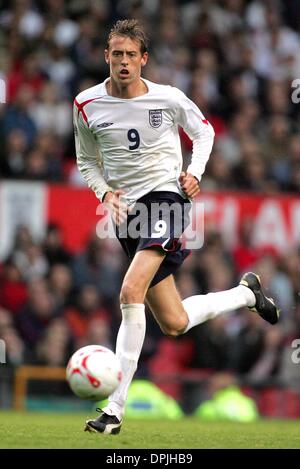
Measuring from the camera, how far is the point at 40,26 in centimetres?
1452

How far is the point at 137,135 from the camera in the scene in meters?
7.68

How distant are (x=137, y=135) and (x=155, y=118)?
166 mm

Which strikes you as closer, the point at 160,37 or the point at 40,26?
the point at 40,26

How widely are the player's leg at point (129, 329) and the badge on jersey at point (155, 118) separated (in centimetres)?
86

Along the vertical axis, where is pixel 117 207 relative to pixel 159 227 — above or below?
above

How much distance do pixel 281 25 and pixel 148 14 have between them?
7.53 feet

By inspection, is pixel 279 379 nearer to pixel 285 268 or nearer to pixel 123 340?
pixel 285 268

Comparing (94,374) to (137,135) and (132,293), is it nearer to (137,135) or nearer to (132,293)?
(132,293)

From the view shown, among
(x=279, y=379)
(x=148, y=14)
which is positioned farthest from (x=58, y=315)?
(x=148, y=14)

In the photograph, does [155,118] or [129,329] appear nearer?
[129,329]
